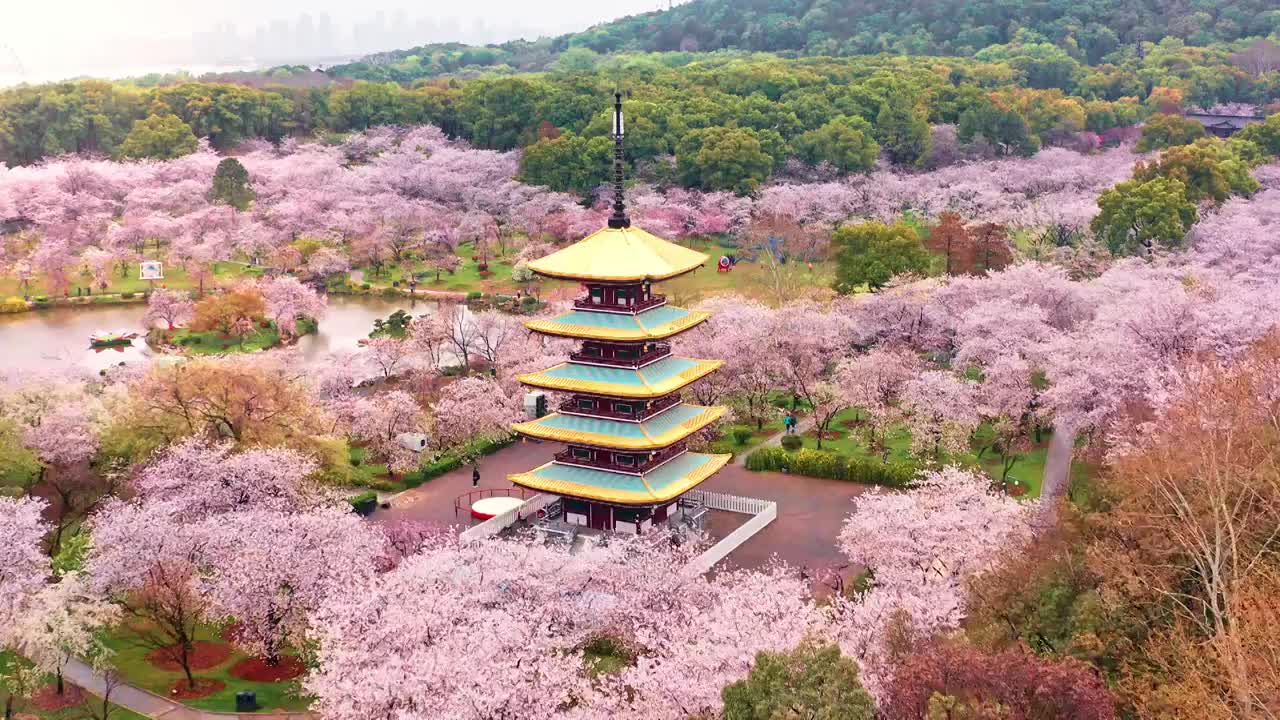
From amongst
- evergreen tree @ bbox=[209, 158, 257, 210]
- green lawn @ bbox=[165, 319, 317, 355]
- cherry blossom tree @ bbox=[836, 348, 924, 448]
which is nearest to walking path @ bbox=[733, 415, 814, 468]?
cherry blossom tree @ bbox=[836, 348, 924, 448]

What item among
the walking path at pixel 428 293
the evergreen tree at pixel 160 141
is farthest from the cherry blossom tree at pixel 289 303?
the evergreen tree at pixel 160 141

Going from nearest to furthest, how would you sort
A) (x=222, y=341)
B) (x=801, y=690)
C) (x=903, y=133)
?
(x=801, y=690)
(x=222, y=341)
(x=903, y=133)

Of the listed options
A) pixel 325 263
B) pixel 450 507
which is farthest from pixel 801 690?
pixel 325 263

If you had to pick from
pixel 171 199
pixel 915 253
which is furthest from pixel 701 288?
pixel 171 199

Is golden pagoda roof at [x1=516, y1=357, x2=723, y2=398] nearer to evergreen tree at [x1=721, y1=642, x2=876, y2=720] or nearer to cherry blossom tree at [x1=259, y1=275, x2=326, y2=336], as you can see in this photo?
evergreen tree at [x1=721, y1=642, x2=876, y2=720]

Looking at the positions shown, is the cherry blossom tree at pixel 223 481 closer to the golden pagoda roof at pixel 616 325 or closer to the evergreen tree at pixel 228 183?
the golden pagoda roof at pixel 616 325

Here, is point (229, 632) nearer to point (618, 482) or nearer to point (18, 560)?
point (18, 560)
